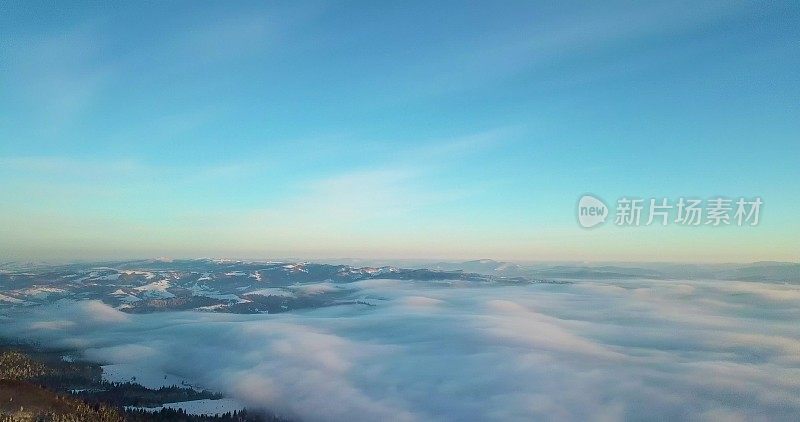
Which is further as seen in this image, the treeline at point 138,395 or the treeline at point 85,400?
the treeline at point 138,395

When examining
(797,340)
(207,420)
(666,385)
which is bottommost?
(207,420)

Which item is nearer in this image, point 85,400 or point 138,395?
point 85,400

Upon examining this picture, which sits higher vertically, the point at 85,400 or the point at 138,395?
the point at 85,400

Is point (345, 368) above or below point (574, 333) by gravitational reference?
below

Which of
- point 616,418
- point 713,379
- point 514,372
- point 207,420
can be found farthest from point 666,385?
point 207,420

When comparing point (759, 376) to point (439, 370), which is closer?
point (759, 376)

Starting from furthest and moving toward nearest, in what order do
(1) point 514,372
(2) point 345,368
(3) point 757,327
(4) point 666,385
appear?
(2) point 345,368
(3) point 757,327
(1) point 514,372
(4) point 666,385

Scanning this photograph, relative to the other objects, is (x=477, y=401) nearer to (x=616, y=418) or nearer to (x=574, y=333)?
(x=616, y=418)

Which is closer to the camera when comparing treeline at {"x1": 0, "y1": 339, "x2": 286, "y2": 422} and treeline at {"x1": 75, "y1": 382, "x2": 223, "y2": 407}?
treeline at {"x1": 0, "y1": 339, "x2": 286, "y2": 422}

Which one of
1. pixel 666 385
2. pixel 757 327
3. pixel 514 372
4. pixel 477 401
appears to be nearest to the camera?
pixel 666 385
